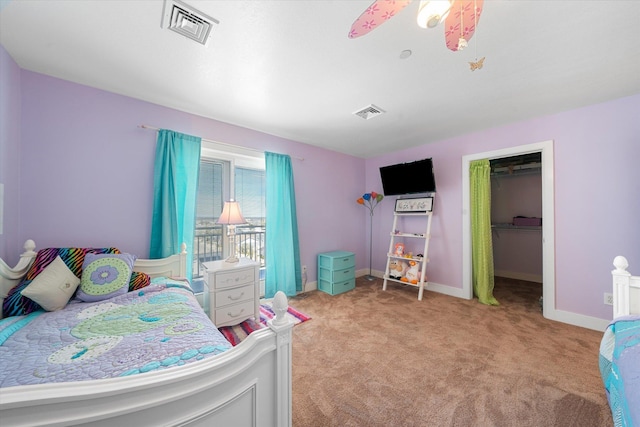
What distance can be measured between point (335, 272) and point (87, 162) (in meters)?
2.96

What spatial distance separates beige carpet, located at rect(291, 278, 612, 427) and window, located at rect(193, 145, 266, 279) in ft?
4.08

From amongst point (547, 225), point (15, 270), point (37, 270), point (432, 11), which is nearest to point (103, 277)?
point (37, 270)

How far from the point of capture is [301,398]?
148cm

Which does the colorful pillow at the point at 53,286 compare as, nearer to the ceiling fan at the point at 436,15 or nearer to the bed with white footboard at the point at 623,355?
the ceiling fan at the point at 436,15

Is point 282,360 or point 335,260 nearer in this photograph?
point 282,360

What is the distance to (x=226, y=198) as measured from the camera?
9.54ft

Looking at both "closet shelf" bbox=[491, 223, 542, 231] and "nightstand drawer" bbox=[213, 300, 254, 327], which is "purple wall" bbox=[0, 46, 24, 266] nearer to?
"nightstand drawer" bbox=[213, 300, 254, 327]

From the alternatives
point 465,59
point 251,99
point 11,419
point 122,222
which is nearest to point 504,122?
point 465,59

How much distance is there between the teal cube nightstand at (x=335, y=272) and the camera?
3.39 meters

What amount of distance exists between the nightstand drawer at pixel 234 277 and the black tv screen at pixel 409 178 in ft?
8.34

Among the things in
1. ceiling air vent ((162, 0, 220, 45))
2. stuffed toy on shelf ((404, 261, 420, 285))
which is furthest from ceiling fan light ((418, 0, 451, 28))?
stuffed toy on shelf ((404, 261, 420, 285))

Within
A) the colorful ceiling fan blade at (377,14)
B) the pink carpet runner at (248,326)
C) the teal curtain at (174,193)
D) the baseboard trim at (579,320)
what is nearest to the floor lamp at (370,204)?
the pink carpet runner at (248,326)

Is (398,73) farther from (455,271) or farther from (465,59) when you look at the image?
(455,271)

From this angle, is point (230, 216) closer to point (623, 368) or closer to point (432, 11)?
point (432, 11)
